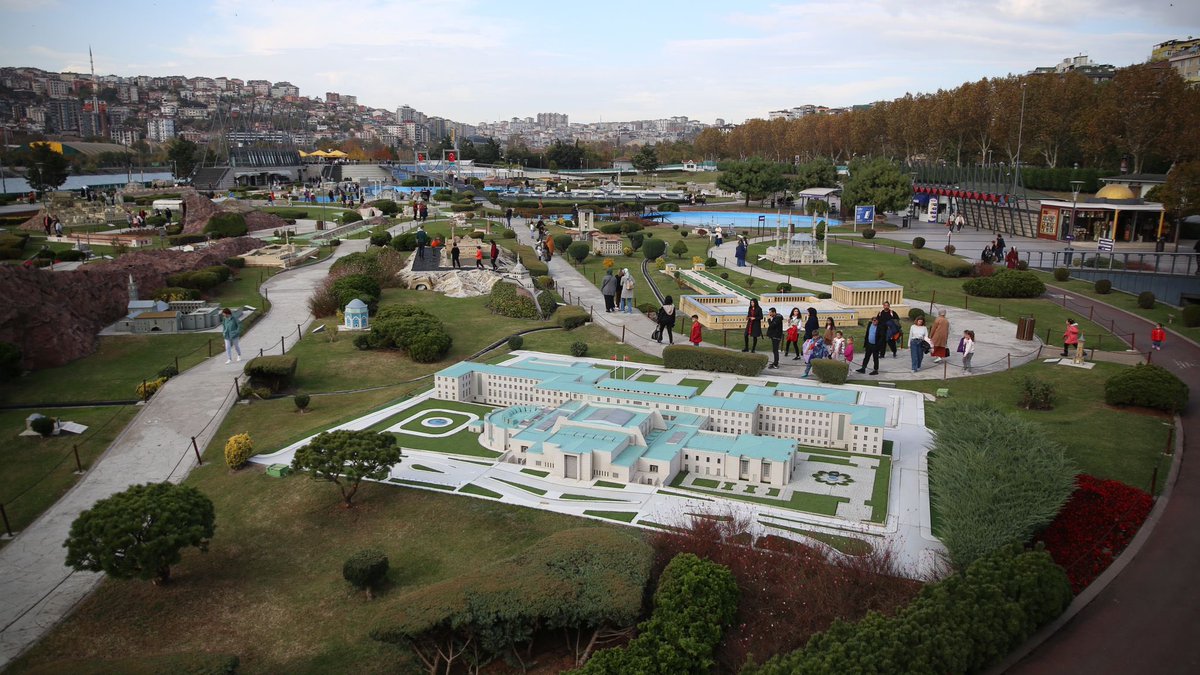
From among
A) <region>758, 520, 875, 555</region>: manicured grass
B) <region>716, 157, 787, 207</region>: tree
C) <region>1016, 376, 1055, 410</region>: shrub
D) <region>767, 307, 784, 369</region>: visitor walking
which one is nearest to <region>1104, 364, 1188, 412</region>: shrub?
<region>1016, 376, 1055, 410</region>: shrub

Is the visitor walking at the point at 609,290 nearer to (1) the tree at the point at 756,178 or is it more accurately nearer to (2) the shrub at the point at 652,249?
(2) the shrub at the point at 652,249

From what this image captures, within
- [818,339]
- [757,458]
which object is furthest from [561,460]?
[818,339]

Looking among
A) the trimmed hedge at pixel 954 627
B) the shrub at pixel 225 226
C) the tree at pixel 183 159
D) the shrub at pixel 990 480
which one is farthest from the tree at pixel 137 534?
the tree at pixel 183 159

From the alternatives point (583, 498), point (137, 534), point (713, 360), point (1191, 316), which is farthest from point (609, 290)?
point (137, 534)

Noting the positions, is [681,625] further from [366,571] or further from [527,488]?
[527,488]

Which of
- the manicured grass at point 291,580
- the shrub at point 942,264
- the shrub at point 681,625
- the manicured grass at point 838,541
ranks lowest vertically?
the manicured grass at point 291,580

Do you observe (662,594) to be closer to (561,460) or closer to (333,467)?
(561,460)

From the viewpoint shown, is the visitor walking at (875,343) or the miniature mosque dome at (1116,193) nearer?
the visitor walking at (875,343)
